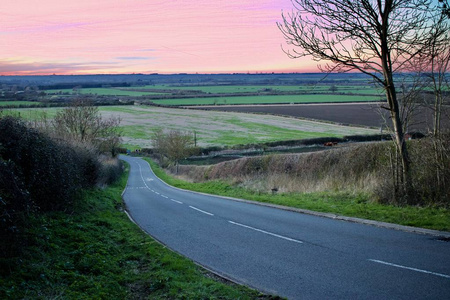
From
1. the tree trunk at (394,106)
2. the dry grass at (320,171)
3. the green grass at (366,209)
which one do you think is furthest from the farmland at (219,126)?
the tree trunk at (394,106)

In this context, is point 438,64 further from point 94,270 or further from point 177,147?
point 177,147

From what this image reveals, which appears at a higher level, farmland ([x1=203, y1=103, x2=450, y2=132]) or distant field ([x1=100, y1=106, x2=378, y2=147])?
farmland ([x1=203, y1=103, x2=450, y2=132])

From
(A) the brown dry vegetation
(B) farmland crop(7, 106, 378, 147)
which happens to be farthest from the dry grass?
(B) farmland crop(7, 106, 378, 147)

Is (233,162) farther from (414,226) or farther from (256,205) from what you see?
(414,226)

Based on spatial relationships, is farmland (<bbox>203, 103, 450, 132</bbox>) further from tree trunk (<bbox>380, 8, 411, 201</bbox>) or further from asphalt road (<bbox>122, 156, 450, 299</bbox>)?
asphalt road (<bbox>122, 156, 450, 299</bbox>)

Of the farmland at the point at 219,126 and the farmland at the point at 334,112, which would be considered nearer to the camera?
the farmland at the point at 219,126

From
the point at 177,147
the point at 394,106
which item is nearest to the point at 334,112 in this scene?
the point at 177,147

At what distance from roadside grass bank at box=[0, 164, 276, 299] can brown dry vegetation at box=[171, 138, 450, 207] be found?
789 cm

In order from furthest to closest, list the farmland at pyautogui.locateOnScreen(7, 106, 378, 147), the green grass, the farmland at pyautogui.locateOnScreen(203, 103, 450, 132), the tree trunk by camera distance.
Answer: the farmland at pyautogui.locateOnScreen(203, 103, 450, 132)
the farmland at pyautogui.locateOnScreen(7, 106, 378, 147)
the tree trunk
the green grass

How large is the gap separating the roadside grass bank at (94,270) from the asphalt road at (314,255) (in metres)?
0.75

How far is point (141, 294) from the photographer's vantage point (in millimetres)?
6895

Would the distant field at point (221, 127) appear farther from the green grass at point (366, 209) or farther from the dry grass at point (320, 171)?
the green grass at point (366, 209)

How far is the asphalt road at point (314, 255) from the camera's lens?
6.81 metres

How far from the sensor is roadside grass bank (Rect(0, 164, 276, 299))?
6156mm
